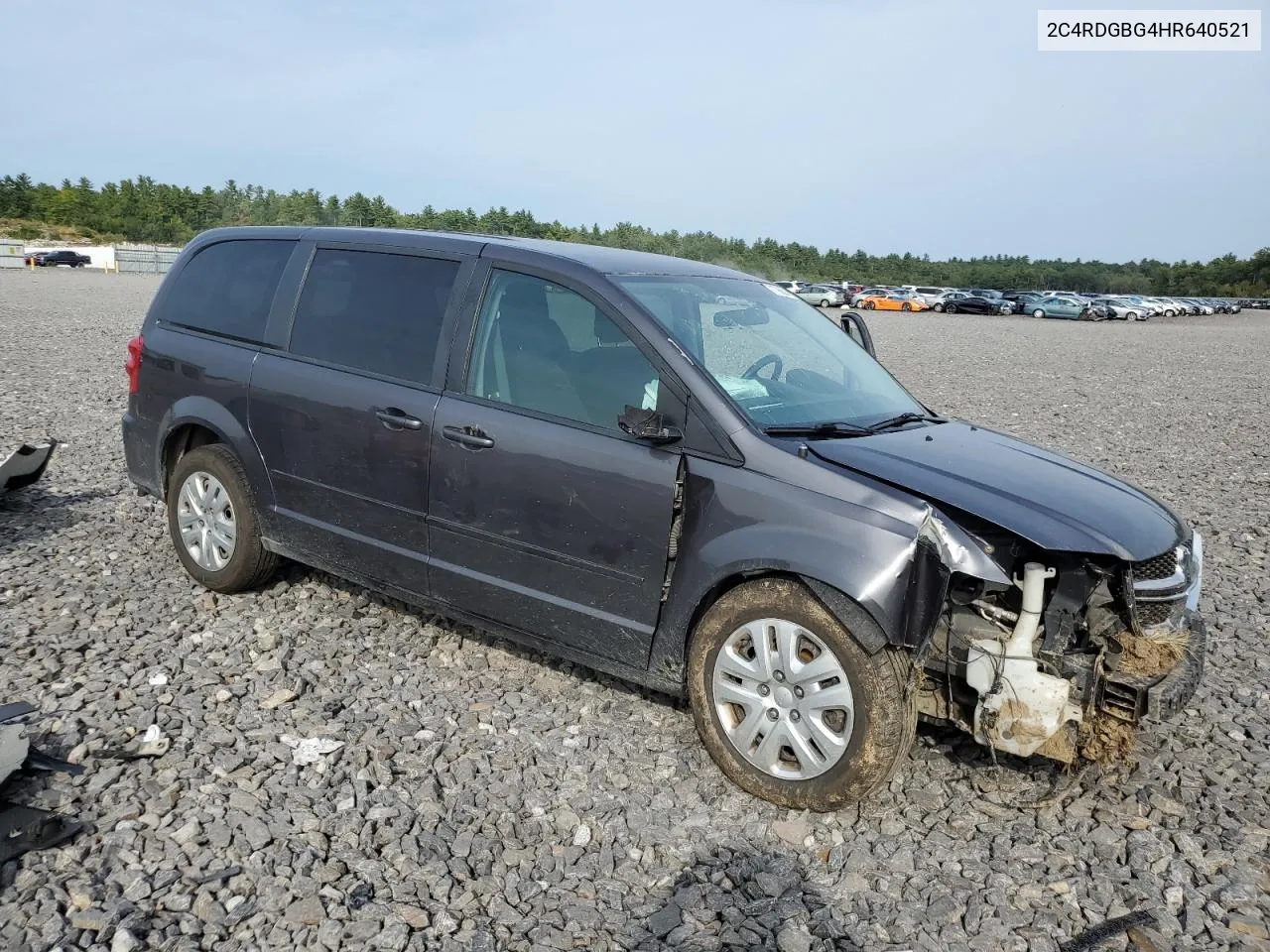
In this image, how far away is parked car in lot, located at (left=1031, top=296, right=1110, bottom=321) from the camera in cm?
5406

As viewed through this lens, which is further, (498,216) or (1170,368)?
(498,216)

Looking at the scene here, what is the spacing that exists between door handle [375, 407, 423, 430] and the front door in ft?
0.36

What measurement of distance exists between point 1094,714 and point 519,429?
2.35m

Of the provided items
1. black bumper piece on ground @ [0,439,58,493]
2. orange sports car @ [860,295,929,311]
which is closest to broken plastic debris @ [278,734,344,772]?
black bumper piece on ground @ [0,439,58,493]

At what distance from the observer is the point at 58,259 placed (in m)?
72.4

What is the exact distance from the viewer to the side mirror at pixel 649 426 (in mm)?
3738

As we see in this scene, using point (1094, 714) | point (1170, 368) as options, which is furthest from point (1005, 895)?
point (1170, 368)

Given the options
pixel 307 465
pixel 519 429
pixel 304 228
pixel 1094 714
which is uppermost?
pixel 304 228

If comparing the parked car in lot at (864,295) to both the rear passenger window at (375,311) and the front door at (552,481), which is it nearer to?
the rear passenger window at (375,311)

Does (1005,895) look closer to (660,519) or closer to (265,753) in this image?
(660,519)

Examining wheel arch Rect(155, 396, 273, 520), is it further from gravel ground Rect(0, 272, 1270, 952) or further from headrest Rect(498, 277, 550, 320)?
headrest Rect(498, 277, 550, 320)

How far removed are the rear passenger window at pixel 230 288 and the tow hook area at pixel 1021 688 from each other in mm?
3754

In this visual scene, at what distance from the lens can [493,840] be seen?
133 inches

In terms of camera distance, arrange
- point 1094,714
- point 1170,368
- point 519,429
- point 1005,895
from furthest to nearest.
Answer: point 1170,368
point 519,429
point 1094,714
point 1005,895
